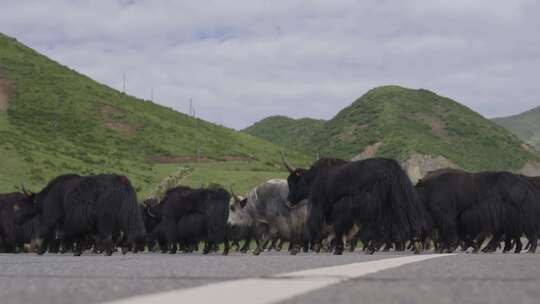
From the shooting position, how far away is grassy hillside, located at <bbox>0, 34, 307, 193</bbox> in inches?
1909

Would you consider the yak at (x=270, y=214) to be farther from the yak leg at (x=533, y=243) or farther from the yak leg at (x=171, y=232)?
the yak leg at (x=533, y=243)

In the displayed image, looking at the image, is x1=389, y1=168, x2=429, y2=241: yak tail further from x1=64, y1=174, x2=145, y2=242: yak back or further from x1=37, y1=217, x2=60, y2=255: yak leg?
x1=37, y1=217, x2=60, y2=255: yak leg

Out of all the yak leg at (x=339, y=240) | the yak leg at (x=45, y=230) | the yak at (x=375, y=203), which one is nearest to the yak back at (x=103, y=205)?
the yak leg at (x=45, y=230)

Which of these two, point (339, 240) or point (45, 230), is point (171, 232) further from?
point (339, 240)

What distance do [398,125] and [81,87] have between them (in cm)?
4225

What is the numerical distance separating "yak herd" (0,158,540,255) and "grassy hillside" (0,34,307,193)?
22.1 meters

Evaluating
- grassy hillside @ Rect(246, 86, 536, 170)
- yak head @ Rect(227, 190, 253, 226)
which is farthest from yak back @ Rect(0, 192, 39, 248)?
grassy hillside @ Rect(246, 86, 536, 170)

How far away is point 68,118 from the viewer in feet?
225

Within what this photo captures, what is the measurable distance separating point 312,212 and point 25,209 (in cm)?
724

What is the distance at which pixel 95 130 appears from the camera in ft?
219

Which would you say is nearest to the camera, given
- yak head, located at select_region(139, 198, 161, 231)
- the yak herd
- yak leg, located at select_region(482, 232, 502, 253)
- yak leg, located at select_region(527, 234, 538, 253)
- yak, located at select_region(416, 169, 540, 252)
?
the yak herd

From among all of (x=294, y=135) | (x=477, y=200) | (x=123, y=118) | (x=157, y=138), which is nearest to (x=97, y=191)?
(x=477, y=200)

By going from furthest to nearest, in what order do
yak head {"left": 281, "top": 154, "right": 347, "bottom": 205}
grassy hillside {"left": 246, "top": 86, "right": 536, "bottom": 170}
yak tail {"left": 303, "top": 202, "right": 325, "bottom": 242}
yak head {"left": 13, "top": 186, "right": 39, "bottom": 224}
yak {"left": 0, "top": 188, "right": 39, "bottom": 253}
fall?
grassy hillside {"left": 246, "top": 86, "right": 536, "bottom": 170} → yak {"left": 0, "top": 188, "right": 39, "bottom": 253} → yak head {"left": 13, "top": 186, "right": 39, "bottom": 224} → yak head {"left": 281, "top": 154, "right": 347, "bottom": 205} → yak tail {"left": 303, "top": 202, "right": 325, "bottom": 242}

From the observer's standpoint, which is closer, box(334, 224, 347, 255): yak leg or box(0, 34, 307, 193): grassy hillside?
box(334, 224, 347, 255): yak leg
